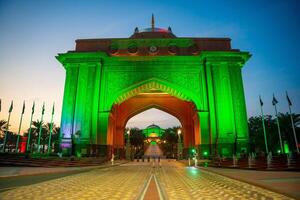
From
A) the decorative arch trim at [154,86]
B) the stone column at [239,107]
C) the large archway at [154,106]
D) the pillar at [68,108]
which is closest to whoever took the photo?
the stone column at [239,107]

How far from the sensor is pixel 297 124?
3325 centimetres

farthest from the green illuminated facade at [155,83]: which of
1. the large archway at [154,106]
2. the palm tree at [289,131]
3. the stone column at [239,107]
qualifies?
the palm tree at [289,131]

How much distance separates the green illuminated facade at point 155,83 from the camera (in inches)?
830

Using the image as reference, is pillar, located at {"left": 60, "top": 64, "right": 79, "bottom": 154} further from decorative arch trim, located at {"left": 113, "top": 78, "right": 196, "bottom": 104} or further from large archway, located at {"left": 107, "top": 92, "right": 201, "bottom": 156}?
large archway, located at {"left": 107, "top": 92, "right": 201, "bottom": 156}

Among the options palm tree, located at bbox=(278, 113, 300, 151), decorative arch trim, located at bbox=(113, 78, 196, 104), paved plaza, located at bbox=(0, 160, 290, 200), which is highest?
decorative arch trim, located at bbox=(113, 78, 196, 104)

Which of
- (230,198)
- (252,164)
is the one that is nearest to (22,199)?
(230,198)

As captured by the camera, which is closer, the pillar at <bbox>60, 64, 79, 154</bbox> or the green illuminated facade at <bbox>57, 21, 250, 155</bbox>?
the pillar at <bbox>60, 64, 79, 154</bbox>

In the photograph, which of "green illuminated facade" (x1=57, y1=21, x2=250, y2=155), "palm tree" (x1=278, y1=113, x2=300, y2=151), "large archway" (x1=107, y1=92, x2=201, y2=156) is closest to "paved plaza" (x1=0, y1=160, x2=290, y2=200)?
"green illuminated facade" (x1=57, y1=21, x2=250, y2=155)

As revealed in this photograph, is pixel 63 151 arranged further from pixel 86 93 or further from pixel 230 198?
Result: pixel 230 198

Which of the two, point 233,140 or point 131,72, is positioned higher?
point 131,72

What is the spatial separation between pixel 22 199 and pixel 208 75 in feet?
68.7

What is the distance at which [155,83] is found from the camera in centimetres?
2361

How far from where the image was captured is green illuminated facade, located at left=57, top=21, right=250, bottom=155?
830 inches

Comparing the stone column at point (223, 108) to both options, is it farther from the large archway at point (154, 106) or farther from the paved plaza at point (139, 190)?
the paved plaza at point (139, 190)
